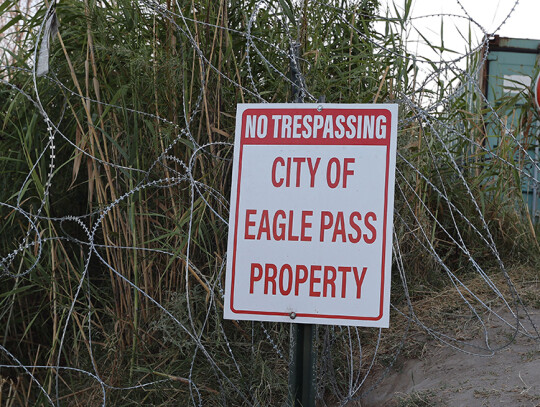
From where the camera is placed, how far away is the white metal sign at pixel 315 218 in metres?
1.64

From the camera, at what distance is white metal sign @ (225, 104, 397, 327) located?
1.64 m

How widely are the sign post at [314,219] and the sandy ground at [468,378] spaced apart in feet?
2.41

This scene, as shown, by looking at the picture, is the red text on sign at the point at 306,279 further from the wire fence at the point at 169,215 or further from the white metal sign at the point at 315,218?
the wire fence at the point at 169,215

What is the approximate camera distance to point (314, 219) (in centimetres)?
167

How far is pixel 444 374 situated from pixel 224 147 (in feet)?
4.14

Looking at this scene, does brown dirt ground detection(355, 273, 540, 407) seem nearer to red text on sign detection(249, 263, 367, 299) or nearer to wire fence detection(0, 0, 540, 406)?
wire fence detection(0, 0, 540, 406)

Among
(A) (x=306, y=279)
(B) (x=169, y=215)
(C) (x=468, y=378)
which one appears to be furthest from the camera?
(B) (x=169, y=215)

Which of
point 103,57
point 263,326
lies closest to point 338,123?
point 263,326

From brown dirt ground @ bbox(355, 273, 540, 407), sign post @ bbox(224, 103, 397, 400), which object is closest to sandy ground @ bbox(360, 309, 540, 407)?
brown dirt ground @ bbox(355, 273, 540, 407)

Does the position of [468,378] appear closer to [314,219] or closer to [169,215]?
[314,219]

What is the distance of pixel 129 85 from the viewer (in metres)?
2.69

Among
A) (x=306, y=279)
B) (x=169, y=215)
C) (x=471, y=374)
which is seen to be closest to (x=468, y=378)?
(x=471, y=374)

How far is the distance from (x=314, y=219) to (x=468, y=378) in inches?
42.5

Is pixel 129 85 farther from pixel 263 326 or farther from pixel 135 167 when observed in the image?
pixel 263 326
